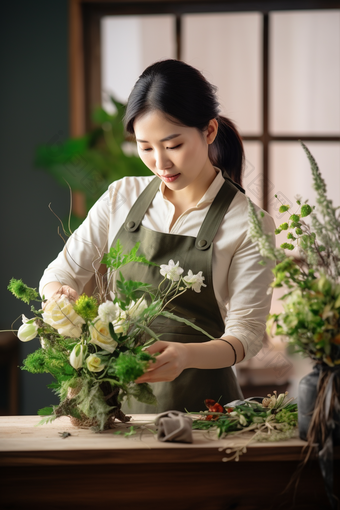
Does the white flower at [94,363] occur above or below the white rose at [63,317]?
below

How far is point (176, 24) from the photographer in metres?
3.50

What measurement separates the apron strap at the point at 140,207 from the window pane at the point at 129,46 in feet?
6.26

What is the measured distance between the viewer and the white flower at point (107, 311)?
3.69 feet

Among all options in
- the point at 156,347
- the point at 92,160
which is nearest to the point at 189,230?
the point at 156,347

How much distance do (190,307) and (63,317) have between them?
0.53 metres

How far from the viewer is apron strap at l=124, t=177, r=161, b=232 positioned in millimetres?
1691

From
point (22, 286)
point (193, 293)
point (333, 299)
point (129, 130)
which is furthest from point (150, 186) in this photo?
point (333, 299)

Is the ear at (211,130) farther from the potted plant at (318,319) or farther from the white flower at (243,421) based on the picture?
the white flower at (243,421)

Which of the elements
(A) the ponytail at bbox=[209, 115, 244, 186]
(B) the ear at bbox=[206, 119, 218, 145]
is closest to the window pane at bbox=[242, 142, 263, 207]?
(A) the ponytail at bbox=[209, 115, 244, 186]

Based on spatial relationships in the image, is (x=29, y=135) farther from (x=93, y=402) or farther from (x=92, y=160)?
(x=93, y=402)

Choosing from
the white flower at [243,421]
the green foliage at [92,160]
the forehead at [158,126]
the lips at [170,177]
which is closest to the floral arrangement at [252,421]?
the white flower at [243,421]

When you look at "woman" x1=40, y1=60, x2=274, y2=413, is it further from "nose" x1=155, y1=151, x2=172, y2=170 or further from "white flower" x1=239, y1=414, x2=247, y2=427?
"white flower" x1=239, y1=414, x2=247, y2=427

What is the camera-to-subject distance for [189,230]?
1639 millimetres

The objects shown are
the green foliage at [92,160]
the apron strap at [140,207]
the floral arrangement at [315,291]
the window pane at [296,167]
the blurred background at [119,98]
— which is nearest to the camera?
the floral arrangement at [315,291]
